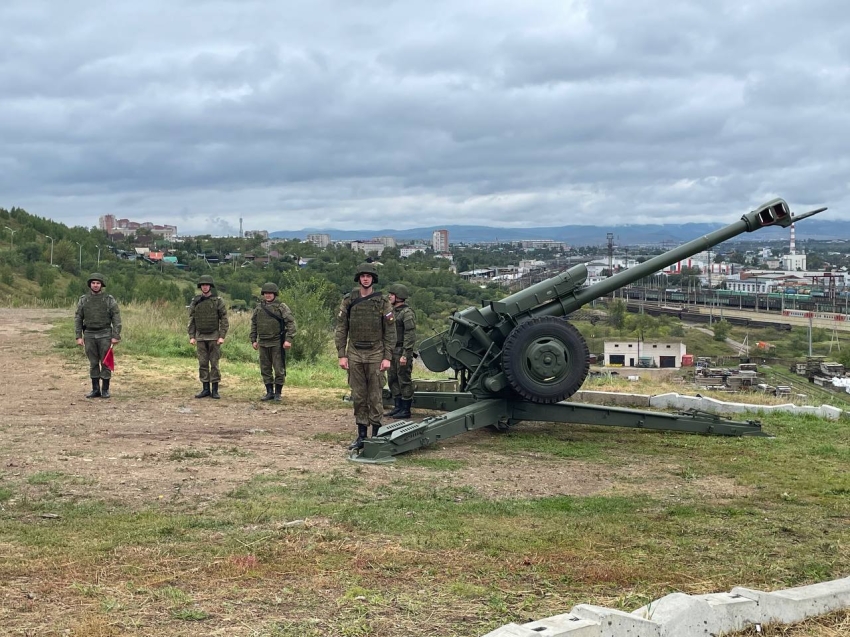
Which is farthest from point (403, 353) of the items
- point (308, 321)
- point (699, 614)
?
point (699, 614)

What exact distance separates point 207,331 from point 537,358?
5.12 metres

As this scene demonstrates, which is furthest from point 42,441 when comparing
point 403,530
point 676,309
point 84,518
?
point 676,309

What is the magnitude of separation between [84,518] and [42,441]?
288 centimetres

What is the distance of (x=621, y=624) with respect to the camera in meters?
3.68

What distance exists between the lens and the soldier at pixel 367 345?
867 centimetres

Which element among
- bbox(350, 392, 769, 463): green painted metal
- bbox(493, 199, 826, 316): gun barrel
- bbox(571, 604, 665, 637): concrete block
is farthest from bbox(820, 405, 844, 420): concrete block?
bbox(571, 604, 665, 637): concrete block

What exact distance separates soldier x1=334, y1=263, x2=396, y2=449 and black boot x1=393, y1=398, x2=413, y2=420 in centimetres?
197

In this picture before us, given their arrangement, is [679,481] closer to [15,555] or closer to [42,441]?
[15,555]

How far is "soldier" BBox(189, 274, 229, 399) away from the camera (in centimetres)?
1195

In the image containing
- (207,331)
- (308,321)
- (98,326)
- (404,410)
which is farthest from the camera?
(308,321)

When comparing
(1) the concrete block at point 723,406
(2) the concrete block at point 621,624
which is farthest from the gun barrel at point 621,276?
(2) the concrete block at point 621,624

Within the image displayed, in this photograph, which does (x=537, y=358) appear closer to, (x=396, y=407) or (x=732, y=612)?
(x=396, y=407)

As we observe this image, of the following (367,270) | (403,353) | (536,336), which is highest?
(367,270)

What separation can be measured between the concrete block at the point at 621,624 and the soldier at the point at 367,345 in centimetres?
506
